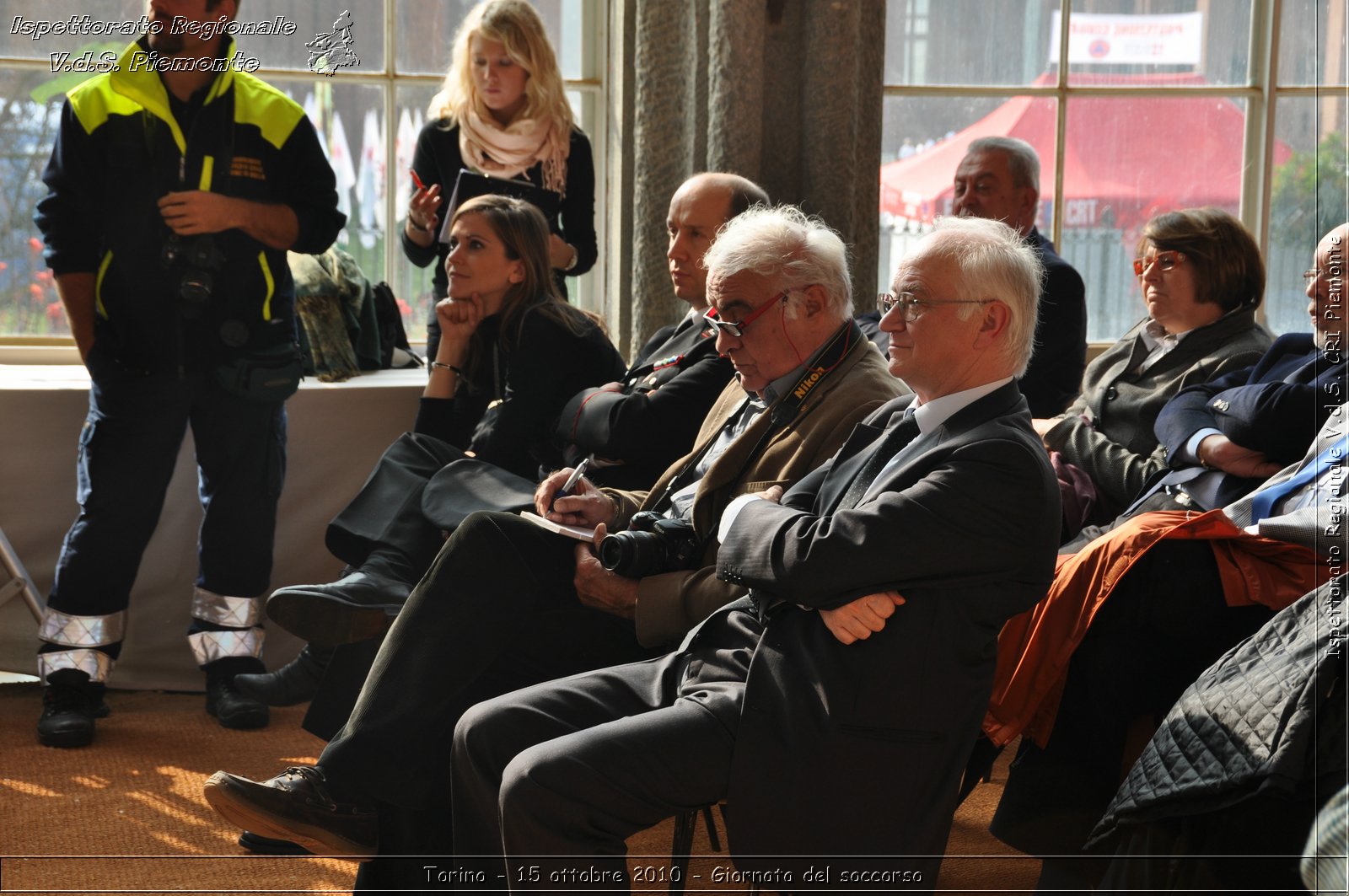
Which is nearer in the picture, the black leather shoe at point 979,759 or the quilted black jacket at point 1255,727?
the quilted black jacket at point 1255,727

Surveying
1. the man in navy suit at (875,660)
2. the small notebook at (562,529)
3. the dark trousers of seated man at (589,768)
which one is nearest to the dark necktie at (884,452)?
the man in navy suit at (875,660)

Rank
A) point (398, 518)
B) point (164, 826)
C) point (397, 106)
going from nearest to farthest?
1. point (164, 826)
2. point (398, 518)
3. point (397, 106)

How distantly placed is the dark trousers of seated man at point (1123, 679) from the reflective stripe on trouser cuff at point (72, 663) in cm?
226

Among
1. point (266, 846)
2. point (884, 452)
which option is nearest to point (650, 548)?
point (884, 452)

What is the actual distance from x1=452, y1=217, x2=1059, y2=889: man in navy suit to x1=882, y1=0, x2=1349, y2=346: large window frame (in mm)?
2511

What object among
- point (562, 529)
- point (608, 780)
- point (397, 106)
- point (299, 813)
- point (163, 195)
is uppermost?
point (397, 106)

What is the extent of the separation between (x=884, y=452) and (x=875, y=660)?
1.16 feet

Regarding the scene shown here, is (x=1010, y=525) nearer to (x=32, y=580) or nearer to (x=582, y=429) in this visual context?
(x=582, y=429)

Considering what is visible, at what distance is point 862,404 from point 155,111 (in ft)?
6.52

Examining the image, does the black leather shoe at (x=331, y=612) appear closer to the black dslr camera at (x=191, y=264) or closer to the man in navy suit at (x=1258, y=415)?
the black dslr camera at (x=191, y=264)

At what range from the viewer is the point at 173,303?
3.27 metres

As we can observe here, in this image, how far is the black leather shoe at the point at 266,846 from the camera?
8.04 feet

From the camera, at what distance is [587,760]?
6.00ft

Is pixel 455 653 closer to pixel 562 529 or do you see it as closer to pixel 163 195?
pixel 562 529
